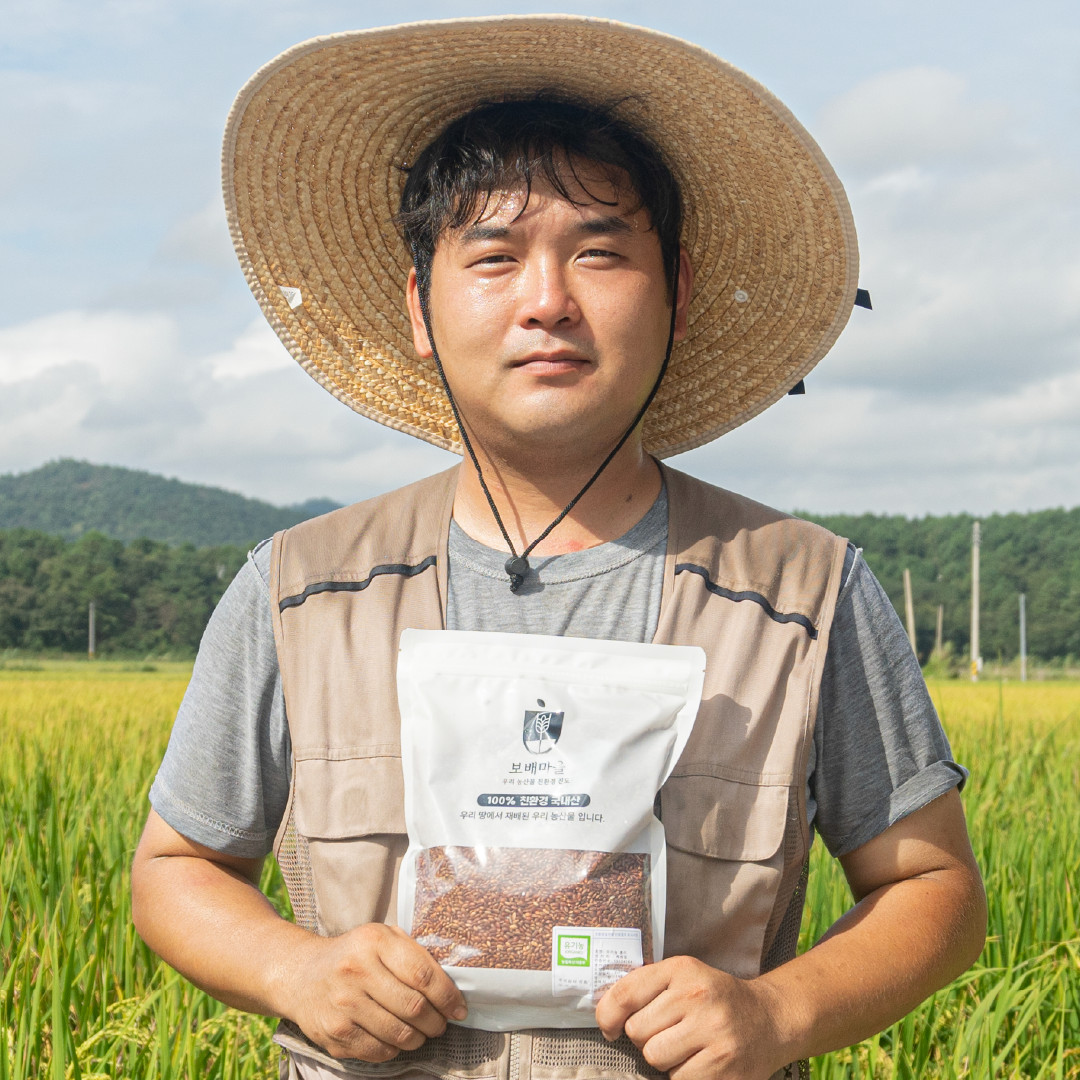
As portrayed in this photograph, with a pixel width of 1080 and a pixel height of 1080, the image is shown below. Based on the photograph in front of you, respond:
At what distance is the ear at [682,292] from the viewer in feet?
5.73

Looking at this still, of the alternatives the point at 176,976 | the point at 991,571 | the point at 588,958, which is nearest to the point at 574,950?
the point at 588,958

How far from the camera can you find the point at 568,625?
59.3 inches

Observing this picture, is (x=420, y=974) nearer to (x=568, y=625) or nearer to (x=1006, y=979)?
(x=568, y=625)

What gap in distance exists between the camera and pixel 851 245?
70.8 inches

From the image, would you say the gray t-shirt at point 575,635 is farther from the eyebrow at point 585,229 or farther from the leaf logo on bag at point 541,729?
the eyebrow at point 585,229

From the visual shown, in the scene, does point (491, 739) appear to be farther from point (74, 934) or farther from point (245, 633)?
point (74, 934)

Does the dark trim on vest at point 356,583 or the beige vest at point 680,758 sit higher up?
the dark trim on vest at point 356,583

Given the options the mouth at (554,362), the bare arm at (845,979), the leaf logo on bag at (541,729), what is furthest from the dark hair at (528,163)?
the bare arm at (845,979)

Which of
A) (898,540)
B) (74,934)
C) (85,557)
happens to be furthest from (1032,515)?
(74,934)

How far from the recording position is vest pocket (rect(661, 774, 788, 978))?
4.53ft

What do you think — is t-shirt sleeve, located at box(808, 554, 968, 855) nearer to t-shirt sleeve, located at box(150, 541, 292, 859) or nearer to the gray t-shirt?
the gray t-shirt

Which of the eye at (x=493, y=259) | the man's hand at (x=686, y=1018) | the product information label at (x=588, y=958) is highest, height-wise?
the eye at (x=493, y=259)

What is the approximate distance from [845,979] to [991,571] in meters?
79.7

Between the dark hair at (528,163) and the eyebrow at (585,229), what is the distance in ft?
0.14
